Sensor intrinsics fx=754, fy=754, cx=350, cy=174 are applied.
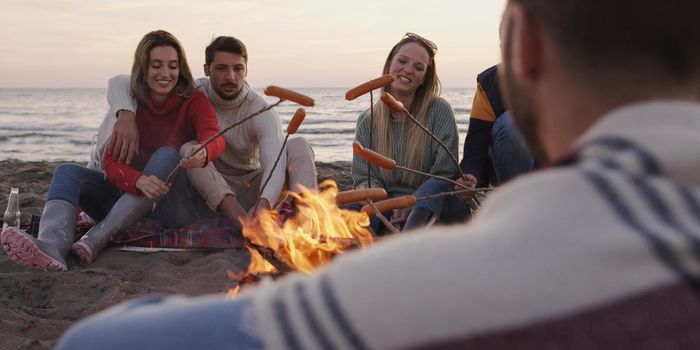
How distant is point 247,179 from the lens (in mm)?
5402

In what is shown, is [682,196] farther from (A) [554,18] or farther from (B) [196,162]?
(B) [196,162]

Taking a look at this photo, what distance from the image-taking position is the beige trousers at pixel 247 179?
196 inches

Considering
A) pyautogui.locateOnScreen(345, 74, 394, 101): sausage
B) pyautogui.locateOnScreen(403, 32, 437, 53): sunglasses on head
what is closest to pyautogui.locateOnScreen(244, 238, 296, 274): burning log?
pyautogui.locateOnScreen(345, 74, 394, 101): sausage

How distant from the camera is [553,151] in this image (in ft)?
3.01

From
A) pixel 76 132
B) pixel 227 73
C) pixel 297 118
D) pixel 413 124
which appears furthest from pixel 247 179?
pixel 76 132

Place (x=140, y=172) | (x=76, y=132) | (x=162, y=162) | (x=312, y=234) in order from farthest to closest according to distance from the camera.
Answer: (x=76, y=132), (x=140, y=172), (x=162, y=162), (x=312, y=234)

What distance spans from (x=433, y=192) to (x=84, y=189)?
230 centimetres

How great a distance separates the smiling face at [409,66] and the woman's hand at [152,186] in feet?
5.43

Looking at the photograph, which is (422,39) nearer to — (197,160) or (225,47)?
(225,47)

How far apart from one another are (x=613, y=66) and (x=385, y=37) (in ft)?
68.8

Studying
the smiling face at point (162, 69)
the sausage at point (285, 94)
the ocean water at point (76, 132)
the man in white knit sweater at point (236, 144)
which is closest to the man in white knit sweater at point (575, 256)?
the sausage at point (285, 94)

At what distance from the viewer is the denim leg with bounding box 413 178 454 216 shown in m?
4.39

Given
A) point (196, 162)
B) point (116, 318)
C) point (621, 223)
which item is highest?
point (621, 223)

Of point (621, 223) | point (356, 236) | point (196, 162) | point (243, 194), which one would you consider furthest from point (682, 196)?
point (243, 194)
